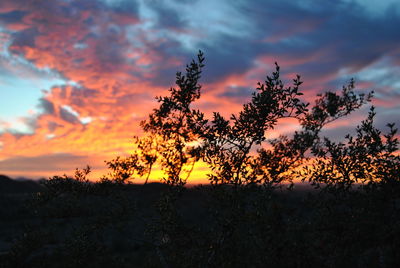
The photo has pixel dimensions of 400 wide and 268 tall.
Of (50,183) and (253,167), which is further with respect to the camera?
(50,183)

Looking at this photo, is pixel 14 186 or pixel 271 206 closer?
pixel 271 206

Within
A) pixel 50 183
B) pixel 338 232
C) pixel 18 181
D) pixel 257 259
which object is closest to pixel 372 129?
pixel 338 232

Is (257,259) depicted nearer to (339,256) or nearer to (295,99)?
(339,256)

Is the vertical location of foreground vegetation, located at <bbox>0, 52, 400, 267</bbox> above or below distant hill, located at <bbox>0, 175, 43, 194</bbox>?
below

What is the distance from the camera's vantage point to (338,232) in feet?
45.5

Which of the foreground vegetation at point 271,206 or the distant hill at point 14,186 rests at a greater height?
the distant hill at point 14,186

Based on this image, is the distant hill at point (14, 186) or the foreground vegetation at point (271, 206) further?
the distant hill at point (14, 186)

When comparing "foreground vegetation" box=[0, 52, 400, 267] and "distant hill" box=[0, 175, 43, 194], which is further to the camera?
"distant hill" box=[0, 175, 43, 194]

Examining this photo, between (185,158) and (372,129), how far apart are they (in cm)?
968

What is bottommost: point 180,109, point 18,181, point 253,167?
point 253,167

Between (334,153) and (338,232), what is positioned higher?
(334,153)

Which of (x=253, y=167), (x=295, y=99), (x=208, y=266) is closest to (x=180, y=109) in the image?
(x=253, y=167)

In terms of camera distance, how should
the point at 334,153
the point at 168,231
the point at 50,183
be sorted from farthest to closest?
the point at 50,183
the point at 334,153
the point at 168,231

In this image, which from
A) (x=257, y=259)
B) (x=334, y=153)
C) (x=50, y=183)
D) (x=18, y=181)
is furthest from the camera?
(x=18, y=181)
